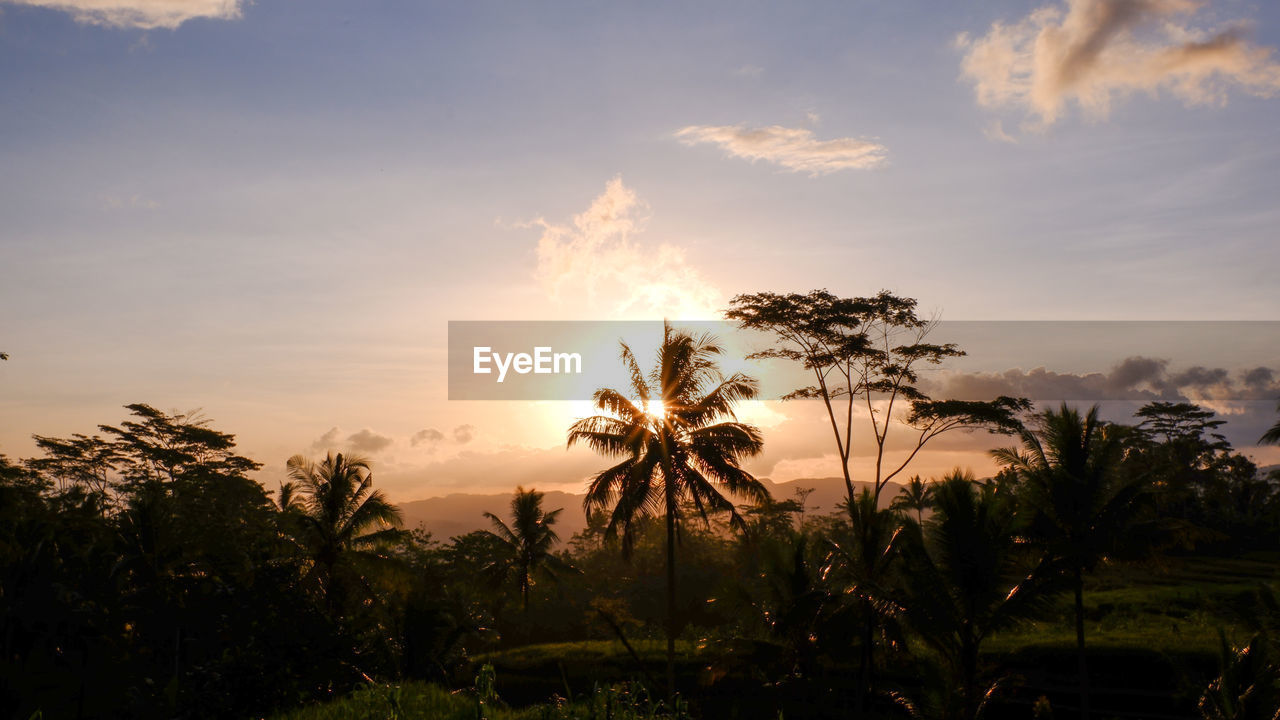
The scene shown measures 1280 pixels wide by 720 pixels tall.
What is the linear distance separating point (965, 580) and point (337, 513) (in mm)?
22028

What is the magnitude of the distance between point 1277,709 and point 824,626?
11.0 meters

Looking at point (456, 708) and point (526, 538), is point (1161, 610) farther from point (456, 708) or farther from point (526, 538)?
point (456, 708)

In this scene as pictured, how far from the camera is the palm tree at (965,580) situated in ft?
67.8

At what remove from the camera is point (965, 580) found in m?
20.8

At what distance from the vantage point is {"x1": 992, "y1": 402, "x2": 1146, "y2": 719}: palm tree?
23094 mm

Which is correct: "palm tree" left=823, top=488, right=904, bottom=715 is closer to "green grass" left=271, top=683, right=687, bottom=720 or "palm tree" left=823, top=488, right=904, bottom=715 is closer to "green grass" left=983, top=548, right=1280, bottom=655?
"green grass" left=983, top=548, right=1280, bottom=655

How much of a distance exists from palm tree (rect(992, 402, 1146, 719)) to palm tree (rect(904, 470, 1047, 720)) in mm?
2420

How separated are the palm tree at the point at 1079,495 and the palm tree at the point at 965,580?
7.94 feet

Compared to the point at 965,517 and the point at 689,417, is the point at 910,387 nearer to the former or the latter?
the point at 689,417

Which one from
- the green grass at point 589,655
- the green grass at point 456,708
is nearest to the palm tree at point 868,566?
the green grass at point 589,655

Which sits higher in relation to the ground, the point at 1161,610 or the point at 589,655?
the point at 1161,610

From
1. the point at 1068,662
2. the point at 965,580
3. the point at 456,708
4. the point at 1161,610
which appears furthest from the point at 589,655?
the point at 456,708

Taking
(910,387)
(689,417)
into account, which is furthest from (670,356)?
(910,387)

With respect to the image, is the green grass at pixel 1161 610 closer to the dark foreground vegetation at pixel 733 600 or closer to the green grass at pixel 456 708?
the dark foreground vegetation at pixel 733 600
